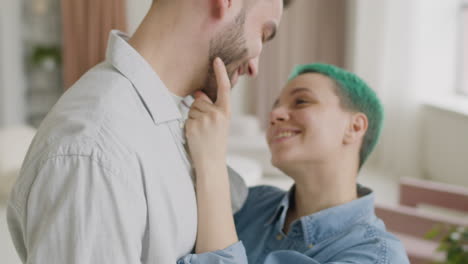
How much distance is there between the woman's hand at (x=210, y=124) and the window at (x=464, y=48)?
4.41 meters

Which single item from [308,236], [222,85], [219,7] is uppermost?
[219,7]

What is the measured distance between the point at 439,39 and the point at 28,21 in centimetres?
415

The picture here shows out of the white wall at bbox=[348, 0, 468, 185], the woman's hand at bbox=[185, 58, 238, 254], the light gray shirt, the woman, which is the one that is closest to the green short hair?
the woman

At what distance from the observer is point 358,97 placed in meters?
1.45

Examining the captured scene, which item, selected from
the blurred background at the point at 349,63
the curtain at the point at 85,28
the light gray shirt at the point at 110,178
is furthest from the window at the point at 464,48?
the light gray shirt at the point at 110,178

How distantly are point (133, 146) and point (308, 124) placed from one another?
636 millimetres

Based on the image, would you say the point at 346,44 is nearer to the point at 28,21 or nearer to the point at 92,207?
the point at 28,21

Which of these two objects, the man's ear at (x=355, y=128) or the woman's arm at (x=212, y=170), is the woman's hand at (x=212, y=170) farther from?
the man's ear at (x=355, y=128)

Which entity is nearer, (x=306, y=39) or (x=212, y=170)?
(x=212, y=170)

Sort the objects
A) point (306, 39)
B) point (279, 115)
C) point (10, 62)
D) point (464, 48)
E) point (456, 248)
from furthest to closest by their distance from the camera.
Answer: point (306, 39)
point (10, 62)
point (464, 48)
point (456, 248)
point (279, 115)

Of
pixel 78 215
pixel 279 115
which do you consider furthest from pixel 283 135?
pixel 78 215

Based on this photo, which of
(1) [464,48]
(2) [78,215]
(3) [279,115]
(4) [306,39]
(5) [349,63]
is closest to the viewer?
(2) [78,215]

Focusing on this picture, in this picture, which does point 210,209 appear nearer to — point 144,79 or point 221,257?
point 221,257

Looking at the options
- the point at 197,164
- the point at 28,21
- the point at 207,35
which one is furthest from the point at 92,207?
the point at 28,21
